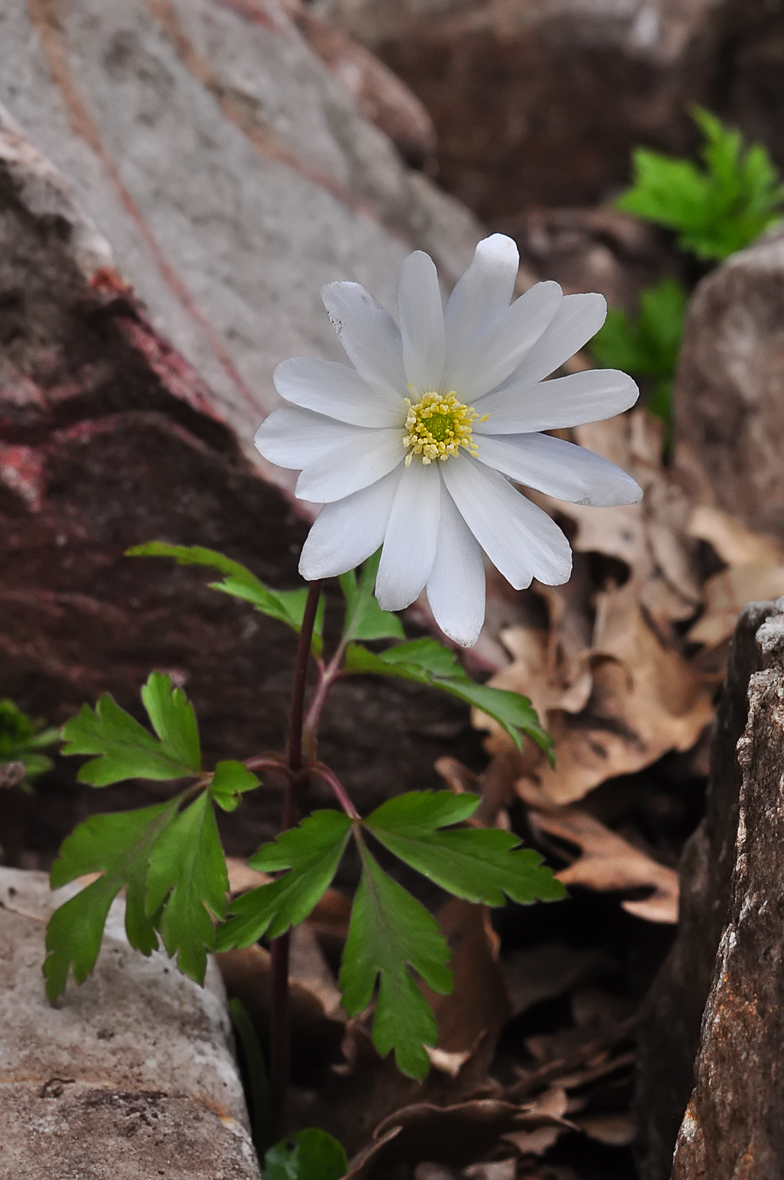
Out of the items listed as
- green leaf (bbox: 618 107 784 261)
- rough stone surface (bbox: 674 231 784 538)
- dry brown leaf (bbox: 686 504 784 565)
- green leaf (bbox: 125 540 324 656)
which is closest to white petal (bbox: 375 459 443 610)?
green leaf (bbox: 125 540 324 656)

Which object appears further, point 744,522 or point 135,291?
point 744,522

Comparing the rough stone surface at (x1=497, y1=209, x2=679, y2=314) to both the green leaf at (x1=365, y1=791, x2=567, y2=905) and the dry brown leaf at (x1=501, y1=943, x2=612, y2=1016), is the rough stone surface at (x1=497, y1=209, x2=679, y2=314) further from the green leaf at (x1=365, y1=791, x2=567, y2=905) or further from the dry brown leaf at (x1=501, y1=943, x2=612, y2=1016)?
the green leaf at (x1=365, y1=791, x2=567, y2=905)

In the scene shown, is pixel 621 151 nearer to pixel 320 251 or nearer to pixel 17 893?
pixel 320 251

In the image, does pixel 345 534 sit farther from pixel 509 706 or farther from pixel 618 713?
pixel 618 713

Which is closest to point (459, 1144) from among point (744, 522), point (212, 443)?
point (212, 443)

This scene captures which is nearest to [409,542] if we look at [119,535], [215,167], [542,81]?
[119,535]

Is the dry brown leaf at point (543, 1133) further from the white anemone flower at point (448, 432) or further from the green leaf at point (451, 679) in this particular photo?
the white anemone flower at point (448, 432)
